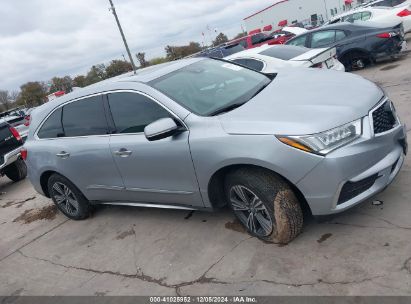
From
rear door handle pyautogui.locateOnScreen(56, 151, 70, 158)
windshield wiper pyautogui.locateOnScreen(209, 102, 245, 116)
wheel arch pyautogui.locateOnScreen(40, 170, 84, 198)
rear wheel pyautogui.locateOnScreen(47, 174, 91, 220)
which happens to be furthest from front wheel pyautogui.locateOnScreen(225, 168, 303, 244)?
wheel arch pyautogui.locateOnScreen(40, 170, 84, 198)

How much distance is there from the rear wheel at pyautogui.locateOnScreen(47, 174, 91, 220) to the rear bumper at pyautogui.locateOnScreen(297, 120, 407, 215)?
10.7ft

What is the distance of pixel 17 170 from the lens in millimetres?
9219

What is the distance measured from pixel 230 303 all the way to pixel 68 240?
2830mm

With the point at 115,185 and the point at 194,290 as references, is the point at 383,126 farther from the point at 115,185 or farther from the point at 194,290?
the point at 115,185

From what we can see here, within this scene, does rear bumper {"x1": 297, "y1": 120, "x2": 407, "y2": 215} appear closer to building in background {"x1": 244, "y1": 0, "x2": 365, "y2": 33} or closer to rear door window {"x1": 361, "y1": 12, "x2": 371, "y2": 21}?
rear door window {"x1": 361, "y1": 12, "x2": 371, "y2": 21}

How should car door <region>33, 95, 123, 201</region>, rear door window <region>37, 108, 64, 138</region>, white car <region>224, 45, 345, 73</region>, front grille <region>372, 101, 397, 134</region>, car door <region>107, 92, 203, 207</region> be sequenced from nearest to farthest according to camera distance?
front grille <region>372, 101, 397, 134</region> < car door <region>107, 92, 203, 207</region> < car door <region>33, 95, 123, 201</region> < rear door window <region>37, 108, 64, 138</region> < white car <region>224, 45, 345, 73</region>

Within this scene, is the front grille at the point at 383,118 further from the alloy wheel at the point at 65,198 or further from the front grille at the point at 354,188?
the alloy wheel at the point at 65,198

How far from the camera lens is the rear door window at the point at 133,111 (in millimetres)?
3986

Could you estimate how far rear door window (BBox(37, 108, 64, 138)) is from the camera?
5180 millimetres

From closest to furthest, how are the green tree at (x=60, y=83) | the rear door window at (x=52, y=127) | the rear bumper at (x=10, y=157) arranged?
the rear door window at (x=52, y=127) → the rear bumper at (x=10, y=157) → the green tree at (x=60, y=83)

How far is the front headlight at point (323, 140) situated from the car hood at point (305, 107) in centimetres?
4

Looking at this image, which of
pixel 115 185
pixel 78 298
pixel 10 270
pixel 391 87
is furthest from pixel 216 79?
pixel 391 87

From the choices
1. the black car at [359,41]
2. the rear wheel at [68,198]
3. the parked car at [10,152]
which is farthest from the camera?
the black car at [359,41]

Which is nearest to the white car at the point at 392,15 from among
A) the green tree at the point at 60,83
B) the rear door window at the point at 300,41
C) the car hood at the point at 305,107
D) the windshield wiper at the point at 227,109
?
the rear door window at the point at 300,41
